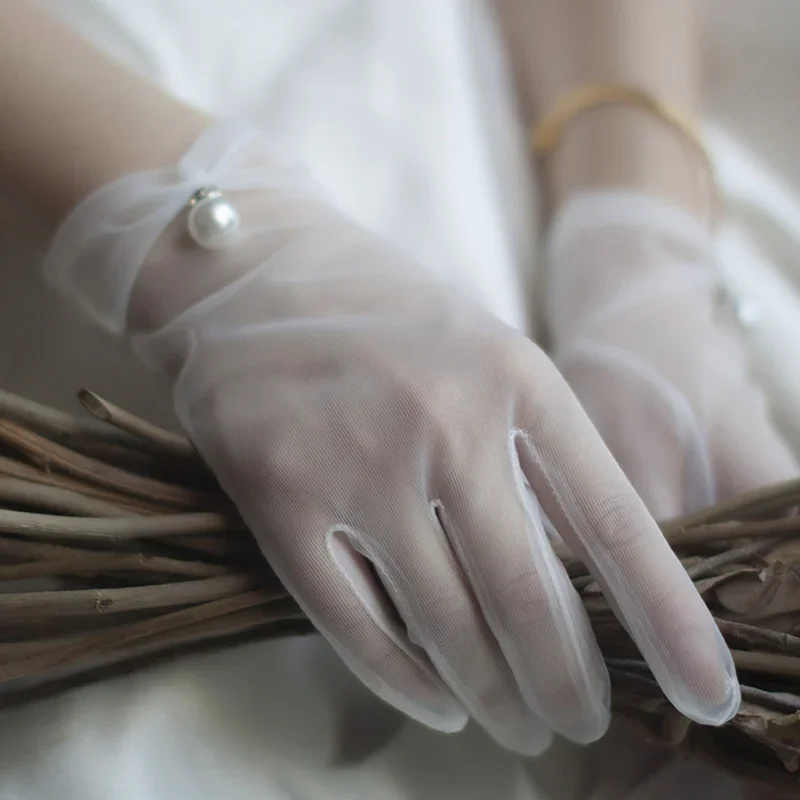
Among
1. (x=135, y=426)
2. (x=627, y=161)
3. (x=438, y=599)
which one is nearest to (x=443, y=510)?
(x=438, y=599)

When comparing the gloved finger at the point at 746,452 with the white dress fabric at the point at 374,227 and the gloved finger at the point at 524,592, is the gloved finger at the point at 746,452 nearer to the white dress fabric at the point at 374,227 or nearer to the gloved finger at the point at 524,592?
the white dress fabric at the point at 374,227

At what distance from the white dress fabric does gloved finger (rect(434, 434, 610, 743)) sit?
0.07 meters

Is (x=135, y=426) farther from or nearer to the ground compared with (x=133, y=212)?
nearer to the ground

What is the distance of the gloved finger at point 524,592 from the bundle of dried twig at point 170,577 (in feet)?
0.11

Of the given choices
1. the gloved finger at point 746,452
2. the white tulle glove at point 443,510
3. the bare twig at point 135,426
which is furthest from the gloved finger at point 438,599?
the gloved finger at point 746,452

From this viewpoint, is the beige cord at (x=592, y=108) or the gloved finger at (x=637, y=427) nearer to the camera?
the gloved finger at (x=637, y=427)

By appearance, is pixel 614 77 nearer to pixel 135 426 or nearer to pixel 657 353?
pixel 657 353

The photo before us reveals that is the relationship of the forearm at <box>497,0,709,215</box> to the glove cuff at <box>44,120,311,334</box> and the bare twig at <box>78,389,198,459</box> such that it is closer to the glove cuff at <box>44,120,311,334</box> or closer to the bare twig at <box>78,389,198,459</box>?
the glove cuff at <box>44,120,311,334</box>

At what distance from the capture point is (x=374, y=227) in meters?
0.61

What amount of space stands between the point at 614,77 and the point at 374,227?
30cm

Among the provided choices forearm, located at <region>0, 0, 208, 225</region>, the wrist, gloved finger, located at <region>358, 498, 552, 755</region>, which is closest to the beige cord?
the wrist

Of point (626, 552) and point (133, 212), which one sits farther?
point (133, 212)

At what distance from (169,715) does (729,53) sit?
0.81 meters

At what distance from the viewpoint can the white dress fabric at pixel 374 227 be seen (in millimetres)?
401
